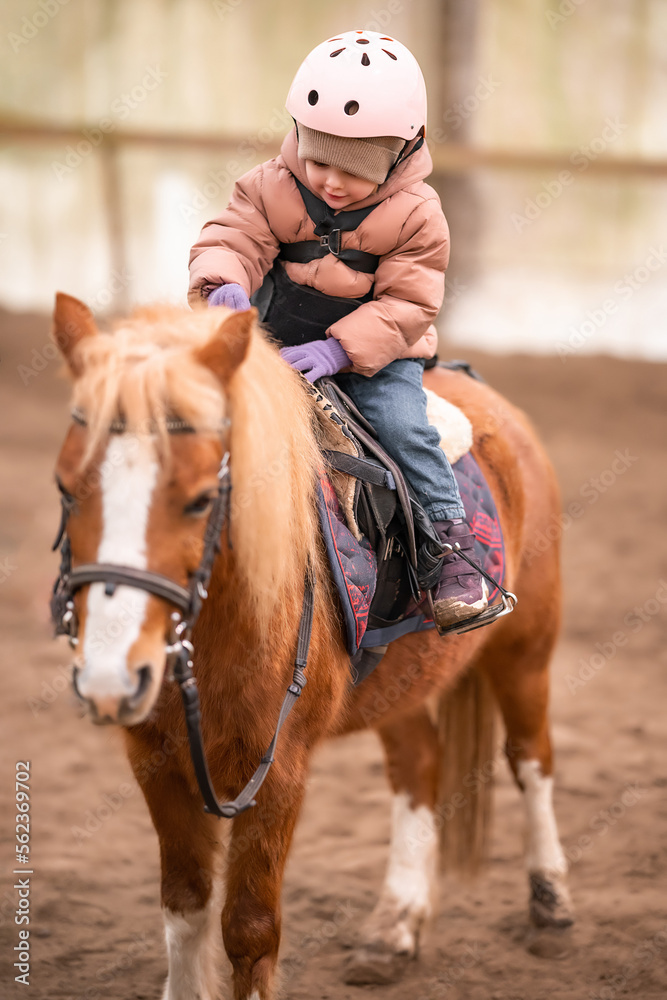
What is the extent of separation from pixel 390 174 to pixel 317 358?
0.49 meters

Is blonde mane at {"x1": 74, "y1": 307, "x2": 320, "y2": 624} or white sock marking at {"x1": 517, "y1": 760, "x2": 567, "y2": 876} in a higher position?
blonde mane at {"x1": 74, "y1": 307, "x2": 320, "y2": 624}

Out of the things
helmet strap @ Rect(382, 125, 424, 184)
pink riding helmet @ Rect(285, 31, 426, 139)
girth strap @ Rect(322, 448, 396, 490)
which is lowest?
girth strap @ Rect(322, 448, 396, 490)

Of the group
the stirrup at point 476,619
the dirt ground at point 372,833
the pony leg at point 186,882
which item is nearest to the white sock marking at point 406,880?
the dirt ground at point 372,833

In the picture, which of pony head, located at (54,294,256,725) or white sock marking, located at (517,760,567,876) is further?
white sock marking, located at (517,760,567,876)

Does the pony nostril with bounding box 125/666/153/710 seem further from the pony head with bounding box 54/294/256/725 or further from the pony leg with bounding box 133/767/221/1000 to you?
the pony leg with bounding box 133/767/221/1000

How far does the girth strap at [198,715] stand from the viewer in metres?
1.56

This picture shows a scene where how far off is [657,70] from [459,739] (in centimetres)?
784

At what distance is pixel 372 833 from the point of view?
11.6 feet

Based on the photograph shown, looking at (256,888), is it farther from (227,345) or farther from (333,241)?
(333,241)

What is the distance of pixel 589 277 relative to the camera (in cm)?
910

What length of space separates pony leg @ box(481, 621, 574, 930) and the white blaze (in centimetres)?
186

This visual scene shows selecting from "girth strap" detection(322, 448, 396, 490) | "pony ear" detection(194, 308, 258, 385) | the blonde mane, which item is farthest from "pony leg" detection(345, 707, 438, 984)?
"pony ear" detection(194, 308, 258, 385)

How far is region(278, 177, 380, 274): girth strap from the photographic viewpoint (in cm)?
215

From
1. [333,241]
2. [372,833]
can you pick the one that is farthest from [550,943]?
[333,241]
